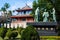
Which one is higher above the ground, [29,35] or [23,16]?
[29,35]

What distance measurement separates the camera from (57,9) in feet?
59.9

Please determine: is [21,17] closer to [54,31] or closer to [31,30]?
[54,31]

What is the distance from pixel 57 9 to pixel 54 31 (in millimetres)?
2663

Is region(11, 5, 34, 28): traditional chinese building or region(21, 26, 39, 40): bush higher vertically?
region(21, 26, 39, 40): bush

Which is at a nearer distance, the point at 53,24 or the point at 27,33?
the point at 27,33

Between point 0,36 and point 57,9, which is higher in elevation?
point 57,9

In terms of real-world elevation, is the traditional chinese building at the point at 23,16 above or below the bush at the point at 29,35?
below

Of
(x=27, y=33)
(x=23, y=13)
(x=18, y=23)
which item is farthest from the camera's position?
(x=23, y=13)

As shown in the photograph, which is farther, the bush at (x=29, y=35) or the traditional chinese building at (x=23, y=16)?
the traditional chinese building at (x=23, y=16)

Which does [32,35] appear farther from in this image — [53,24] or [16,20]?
[16,20]

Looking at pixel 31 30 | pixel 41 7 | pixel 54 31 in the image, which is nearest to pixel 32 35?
pixel 31 30

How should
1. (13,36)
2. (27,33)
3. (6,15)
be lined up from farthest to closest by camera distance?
(6,15) → (13,36) → (27,33)

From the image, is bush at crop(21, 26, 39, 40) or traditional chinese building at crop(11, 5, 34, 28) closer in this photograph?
bush at crop(21, 26, 39, 40)

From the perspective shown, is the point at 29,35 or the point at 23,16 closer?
the point at 29,35
